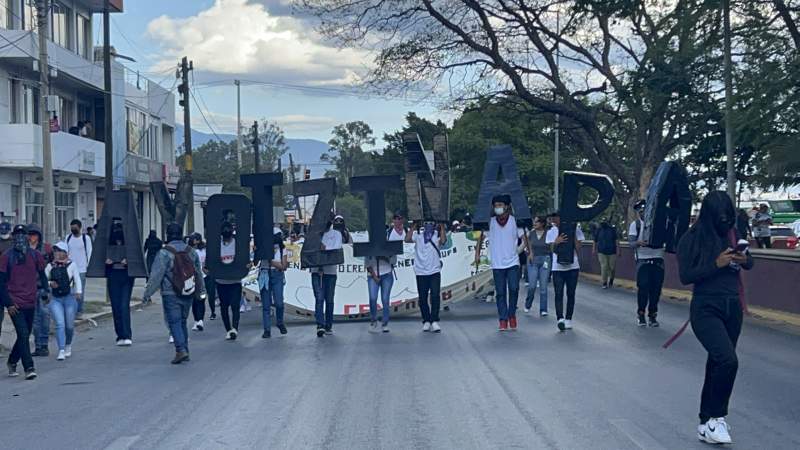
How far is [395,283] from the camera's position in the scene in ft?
63.8

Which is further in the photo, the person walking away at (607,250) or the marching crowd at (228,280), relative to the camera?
the person walking away at (607,250)

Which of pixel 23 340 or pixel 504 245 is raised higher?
pixel 504 245

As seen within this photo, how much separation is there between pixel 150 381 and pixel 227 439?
3.70 metres

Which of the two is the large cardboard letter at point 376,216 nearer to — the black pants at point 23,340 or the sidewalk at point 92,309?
the sidewalk at point 92,309

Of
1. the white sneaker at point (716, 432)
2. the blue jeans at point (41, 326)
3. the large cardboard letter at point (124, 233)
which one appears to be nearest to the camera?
the white sneaker at point (716, 432)

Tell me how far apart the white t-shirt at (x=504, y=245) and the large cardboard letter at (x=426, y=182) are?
1419 millimetres

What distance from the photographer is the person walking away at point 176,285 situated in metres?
13.1

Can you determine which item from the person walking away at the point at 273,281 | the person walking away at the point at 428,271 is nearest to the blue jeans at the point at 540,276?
the person walking away at the point at 428,271

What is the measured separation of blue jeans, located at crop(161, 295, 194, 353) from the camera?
13000mm

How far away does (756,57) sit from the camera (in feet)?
65.7

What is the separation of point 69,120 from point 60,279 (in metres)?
26.5

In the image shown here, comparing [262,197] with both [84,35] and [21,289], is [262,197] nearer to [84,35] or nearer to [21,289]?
[21,289]

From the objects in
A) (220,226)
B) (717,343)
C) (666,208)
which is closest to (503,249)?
(666,208)

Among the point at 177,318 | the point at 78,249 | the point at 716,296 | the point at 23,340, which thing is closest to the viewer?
the point at 716,296
